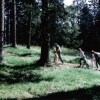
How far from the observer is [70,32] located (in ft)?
210

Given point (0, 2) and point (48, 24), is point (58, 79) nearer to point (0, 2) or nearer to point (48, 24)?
point (48, 24)

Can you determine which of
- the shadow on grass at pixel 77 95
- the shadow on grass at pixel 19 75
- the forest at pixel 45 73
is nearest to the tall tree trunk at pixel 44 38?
the forest at pixel 45 73

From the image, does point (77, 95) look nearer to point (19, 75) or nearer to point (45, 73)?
point (45, 73)

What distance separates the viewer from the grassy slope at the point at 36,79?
1628 centimetres

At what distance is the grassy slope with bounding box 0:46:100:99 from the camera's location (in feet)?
53.4

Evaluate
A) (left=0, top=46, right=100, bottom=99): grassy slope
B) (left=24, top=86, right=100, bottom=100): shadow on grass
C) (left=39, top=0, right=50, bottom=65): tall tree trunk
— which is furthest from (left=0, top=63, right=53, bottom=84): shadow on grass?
(left=24, top=86, right=100, bottom=100): shadow on grass

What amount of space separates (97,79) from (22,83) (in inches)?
236

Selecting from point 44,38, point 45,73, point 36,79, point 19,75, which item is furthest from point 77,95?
point 44,38

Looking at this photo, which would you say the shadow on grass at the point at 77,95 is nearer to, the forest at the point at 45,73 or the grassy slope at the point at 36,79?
the forest at the point at 45,73

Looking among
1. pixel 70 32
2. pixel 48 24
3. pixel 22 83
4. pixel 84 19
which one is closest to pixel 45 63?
pixel 48 24

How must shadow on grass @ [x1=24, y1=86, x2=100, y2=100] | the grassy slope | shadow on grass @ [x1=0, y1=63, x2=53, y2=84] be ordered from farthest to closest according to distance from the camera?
1. shadow on grass @ [x1=0, y1=63, x2=53, y2=84]
2. the grassy slope
3. shadow on grass @ [x1=24, y1=86, x2=100, y2=100]

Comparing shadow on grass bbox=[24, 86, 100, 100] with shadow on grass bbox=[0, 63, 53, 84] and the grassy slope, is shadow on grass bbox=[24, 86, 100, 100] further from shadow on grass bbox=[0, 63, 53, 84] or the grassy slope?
shadow on grass bbox=[0, 63, 53, 84]

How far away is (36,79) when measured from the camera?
1939 cm

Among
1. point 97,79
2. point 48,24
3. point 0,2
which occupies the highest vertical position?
point 0,2
